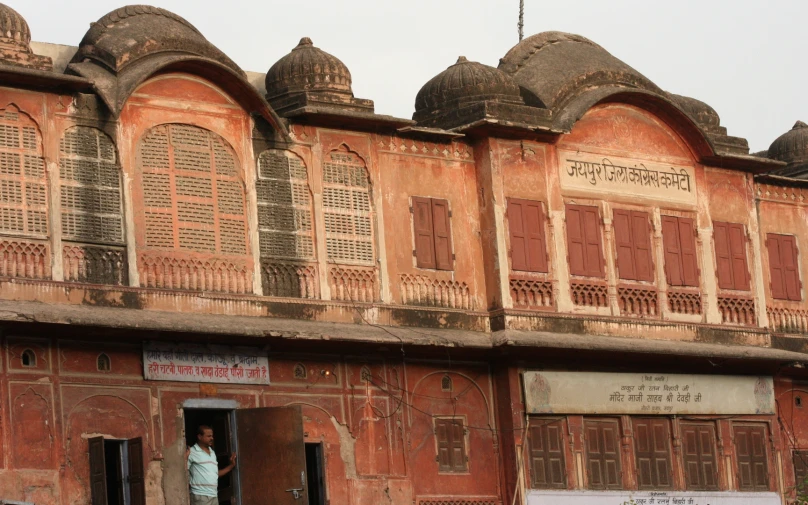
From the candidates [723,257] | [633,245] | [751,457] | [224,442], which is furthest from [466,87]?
[751,457]

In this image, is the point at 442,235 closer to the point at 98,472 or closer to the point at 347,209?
the point at 347,209

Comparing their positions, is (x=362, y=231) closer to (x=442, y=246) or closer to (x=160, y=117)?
(x=442, y=246)

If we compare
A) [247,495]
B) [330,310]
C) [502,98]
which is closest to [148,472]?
[247,495]

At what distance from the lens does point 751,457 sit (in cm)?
2256

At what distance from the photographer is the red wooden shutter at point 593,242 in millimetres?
21500

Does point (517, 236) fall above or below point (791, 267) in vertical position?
above

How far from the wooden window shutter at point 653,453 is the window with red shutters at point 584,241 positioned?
1.87 m

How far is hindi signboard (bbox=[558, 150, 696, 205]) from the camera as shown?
21.6 m

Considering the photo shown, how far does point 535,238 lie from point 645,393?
2.31 m

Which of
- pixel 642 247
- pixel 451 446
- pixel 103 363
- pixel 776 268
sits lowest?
pixel 451 446

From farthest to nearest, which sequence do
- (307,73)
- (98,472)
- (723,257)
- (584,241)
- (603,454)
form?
(723,257)
(584,241)
(603,454)
(307,73)
(98,472)

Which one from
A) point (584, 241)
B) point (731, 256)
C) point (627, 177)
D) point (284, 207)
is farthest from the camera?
point (731, 256)

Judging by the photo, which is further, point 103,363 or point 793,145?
point 793,145

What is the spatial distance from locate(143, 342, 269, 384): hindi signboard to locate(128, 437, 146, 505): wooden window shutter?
766mm
